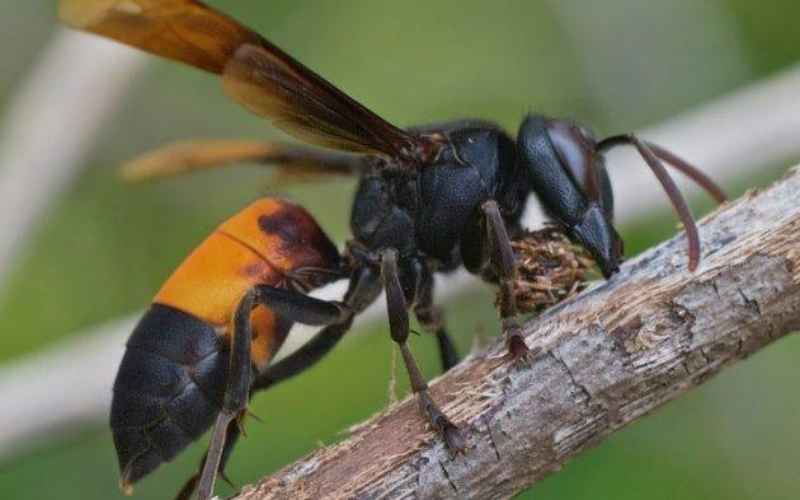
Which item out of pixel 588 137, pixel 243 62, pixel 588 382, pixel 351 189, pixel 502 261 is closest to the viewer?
pixel 588 382

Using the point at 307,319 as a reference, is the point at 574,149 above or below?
above

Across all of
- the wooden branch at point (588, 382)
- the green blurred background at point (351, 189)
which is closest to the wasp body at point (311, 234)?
→ the wooden branch at point (588, 382)

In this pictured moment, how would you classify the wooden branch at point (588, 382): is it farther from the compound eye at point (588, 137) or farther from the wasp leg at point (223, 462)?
the compound eye at point (588, 137)

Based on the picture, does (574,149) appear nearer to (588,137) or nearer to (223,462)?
(588,137)

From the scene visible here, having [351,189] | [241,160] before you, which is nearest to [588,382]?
[241,160]

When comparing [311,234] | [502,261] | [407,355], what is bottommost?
[407,355]

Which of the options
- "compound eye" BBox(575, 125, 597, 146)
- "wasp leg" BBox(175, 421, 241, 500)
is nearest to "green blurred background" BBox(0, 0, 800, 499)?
"wasp leg" BBox(175, 421, 241, 500)
